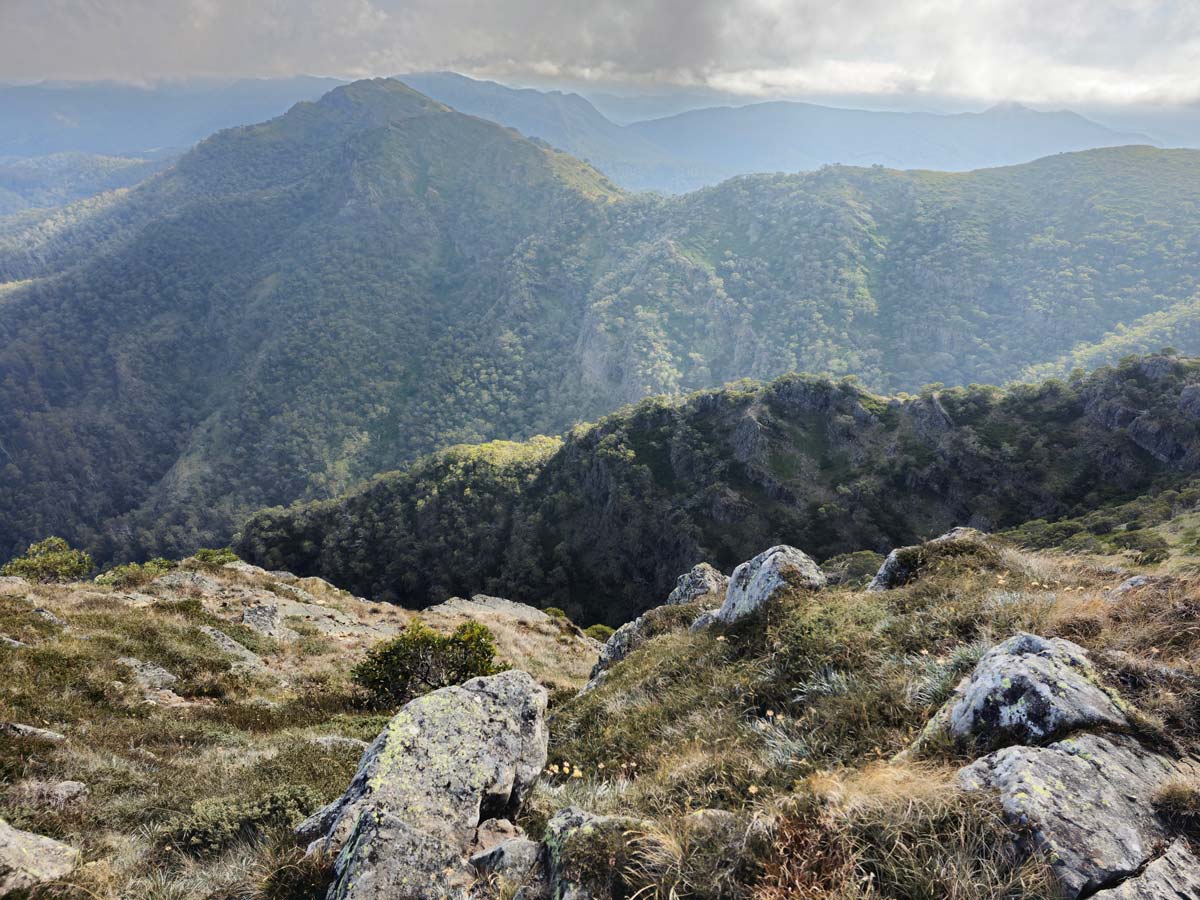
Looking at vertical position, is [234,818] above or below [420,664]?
above

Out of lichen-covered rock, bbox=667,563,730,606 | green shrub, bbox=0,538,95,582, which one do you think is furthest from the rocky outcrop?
green shrub, bbox=0,538,95,582

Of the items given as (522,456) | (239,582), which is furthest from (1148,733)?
(522,456)

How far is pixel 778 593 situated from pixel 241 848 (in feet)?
36.7

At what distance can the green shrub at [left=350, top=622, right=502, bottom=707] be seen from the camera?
18.9m

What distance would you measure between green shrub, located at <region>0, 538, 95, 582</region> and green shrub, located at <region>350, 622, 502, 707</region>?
101 ft

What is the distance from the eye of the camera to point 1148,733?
18.9ft

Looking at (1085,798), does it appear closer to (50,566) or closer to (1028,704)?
(1028,704)

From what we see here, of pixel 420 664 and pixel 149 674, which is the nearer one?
pixel 149 674

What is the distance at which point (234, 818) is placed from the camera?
8.01 m

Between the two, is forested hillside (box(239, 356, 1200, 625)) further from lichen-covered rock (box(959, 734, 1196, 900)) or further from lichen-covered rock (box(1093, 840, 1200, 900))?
lichen-covered rock (box(1093, 840, 1200, 900))

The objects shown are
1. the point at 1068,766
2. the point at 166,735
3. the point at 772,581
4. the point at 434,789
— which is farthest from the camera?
the point at 772,581

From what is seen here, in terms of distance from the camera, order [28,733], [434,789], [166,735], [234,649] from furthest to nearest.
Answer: [234,649]
[166,735]
[28,733]
[434,789]

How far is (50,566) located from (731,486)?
72.4 meters

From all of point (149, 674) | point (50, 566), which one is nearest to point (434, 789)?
point (149, 674)
